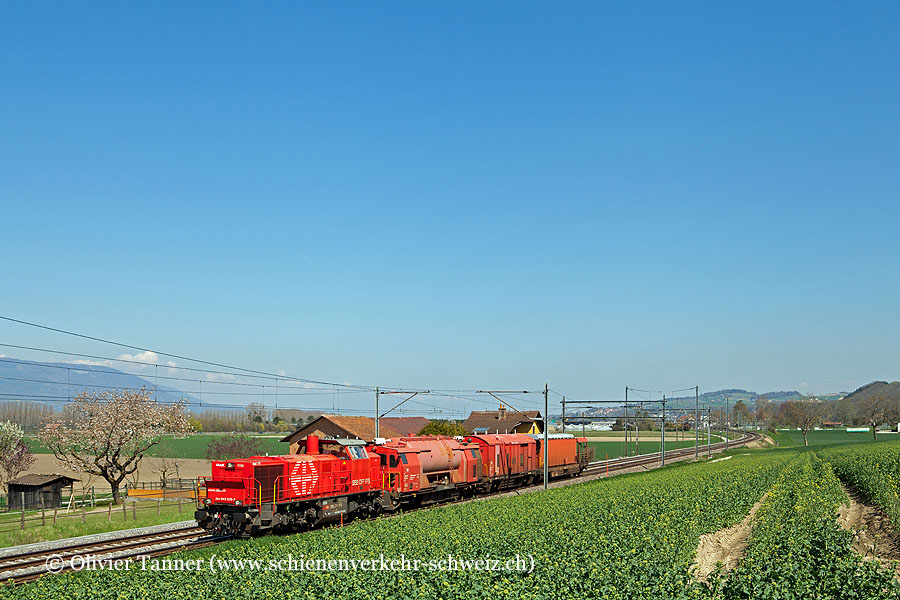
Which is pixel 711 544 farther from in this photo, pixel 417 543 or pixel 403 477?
pixel 403 477

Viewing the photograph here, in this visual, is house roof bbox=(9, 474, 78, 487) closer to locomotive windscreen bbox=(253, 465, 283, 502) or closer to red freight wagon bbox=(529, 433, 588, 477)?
locomotive windscreen bbox=(253, 465, 283, 502)

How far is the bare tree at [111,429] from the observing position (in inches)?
2200

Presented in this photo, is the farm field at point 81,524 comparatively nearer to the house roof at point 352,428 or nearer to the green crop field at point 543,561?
the green crop field at point 543,561

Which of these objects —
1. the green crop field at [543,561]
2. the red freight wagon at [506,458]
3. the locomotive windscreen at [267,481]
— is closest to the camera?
the green crop field at [543,561]

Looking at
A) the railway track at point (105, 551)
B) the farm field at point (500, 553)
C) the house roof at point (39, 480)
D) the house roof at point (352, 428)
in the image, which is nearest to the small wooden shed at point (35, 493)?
the house roof at point (39, 480)

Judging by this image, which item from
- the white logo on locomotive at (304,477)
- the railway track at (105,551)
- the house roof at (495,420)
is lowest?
the house roof at (495,420)

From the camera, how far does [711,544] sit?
27375 millimetres

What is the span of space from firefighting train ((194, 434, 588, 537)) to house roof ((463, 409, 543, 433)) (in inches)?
2353

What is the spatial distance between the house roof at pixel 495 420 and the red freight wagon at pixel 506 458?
55318 millimetres

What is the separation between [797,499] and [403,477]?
→ 20368 millimetres

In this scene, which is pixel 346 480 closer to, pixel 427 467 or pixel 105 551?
pixel 427 467

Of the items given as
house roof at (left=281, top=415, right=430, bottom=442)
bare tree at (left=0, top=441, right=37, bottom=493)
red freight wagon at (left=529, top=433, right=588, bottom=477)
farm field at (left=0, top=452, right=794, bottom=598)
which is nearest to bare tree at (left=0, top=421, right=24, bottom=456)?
bare tree at (left=0, top=441, right=37, bottom=493)

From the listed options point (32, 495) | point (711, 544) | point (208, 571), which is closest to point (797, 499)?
point (711, 544)

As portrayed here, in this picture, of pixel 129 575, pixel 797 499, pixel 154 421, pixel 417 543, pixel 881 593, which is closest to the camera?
pixel 881 593
